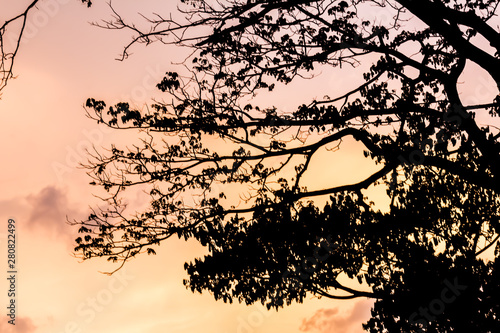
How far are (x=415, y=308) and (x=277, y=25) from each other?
246 inches

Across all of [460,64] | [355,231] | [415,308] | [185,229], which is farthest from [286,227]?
[460,64]

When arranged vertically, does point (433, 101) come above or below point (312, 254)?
above

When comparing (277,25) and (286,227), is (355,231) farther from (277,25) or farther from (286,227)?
(277,25)

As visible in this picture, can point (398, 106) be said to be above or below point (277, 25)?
below

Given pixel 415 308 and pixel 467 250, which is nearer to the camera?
pixel 415 308

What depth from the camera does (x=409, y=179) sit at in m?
10.0

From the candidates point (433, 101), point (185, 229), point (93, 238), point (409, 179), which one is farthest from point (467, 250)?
point (93, 238)

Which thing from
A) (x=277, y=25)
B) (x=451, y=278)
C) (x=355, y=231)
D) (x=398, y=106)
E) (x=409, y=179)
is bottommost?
(x=451, y=278)

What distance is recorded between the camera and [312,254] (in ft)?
31.9

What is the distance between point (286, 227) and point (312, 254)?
2.58 ft

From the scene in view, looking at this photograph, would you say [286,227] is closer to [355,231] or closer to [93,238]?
[355,231]

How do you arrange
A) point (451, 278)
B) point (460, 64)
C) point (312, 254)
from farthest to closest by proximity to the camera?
point (460, 64), point (312, 254), point (451, 278)

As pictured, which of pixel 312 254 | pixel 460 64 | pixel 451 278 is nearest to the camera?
pixel 451 278

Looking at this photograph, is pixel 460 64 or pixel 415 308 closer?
pixel 415 308
